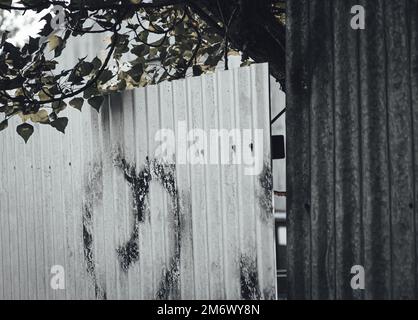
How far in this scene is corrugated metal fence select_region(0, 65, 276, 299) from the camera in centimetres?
351

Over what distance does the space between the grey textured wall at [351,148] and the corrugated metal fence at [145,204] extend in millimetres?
300

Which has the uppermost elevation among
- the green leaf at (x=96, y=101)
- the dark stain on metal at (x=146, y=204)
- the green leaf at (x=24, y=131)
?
the green leaf at (x=96, y=101)

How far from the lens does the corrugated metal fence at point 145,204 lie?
11.5 feet

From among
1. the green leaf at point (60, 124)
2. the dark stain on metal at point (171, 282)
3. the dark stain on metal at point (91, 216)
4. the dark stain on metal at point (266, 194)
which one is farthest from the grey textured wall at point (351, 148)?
the dark stain on metal at point (91, 216)

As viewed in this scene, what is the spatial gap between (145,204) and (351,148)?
1.61m

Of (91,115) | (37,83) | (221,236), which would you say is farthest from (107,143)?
(221,236)

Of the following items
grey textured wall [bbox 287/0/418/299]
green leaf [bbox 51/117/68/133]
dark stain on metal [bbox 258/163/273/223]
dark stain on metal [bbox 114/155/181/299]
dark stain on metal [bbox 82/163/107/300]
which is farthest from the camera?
dark stain on metal [bbox 82/163/107/300]

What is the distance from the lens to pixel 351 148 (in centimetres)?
298

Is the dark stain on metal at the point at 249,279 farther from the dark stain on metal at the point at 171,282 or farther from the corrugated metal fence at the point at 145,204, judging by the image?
the dark stain on metal at the point at 171,282

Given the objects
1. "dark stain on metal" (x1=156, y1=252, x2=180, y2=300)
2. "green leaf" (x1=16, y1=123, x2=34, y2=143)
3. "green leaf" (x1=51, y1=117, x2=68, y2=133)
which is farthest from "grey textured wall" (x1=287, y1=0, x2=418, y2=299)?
"green leaf" (x1=16, y1=123, x2=34, y2=143)

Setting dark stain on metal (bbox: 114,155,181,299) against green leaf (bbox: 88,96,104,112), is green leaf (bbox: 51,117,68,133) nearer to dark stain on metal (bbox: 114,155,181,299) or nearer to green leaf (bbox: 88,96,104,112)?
green leaf (bbox: 88,96,104,112)

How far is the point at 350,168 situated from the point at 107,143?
6.52 ft

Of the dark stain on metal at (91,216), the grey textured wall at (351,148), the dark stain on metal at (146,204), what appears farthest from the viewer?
the dark stain on metal at (91,216)
